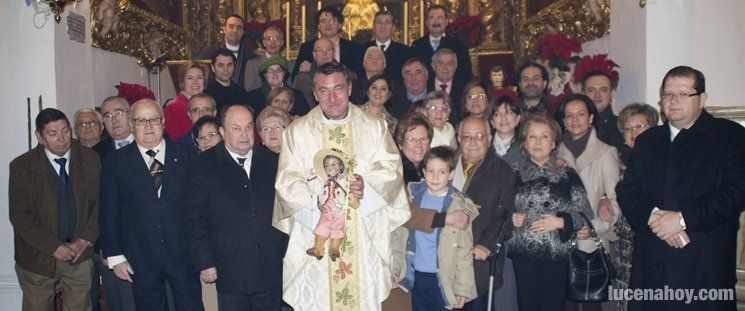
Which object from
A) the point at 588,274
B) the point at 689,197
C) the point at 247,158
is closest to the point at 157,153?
the point at 247,158

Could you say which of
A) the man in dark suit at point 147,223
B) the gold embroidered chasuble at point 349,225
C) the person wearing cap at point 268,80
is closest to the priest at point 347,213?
the gold embroidered chasuble at point 349,225

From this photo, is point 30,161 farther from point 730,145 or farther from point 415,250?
point 730,145

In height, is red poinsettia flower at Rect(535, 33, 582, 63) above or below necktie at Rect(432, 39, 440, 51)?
below

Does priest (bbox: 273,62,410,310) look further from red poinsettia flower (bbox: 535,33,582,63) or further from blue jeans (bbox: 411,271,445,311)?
red poinsettia flower (bbox: 535,33,582,63)

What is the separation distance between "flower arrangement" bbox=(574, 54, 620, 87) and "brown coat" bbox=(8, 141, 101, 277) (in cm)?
420

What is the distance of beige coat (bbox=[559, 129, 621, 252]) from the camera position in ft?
16.0

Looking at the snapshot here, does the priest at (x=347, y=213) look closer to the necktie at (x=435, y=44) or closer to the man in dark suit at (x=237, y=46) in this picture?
the man in dark suit at (x=237, y=46)

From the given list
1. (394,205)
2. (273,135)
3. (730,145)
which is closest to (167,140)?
(273,135)

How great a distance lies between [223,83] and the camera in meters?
6.84

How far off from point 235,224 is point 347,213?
0.71 m

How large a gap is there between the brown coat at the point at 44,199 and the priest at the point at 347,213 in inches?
68.2

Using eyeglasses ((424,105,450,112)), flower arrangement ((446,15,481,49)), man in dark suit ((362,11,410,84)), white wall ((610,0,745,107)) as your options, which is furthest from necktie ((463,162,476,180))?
flower arrangement ((446,15,481,49))

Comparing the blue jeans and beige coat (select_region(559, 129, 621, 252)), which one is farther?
beige coat (select_region(559, 129, 621, 252))

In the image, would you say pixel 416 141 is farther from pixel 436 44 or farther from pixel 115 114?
pixel 436 44
